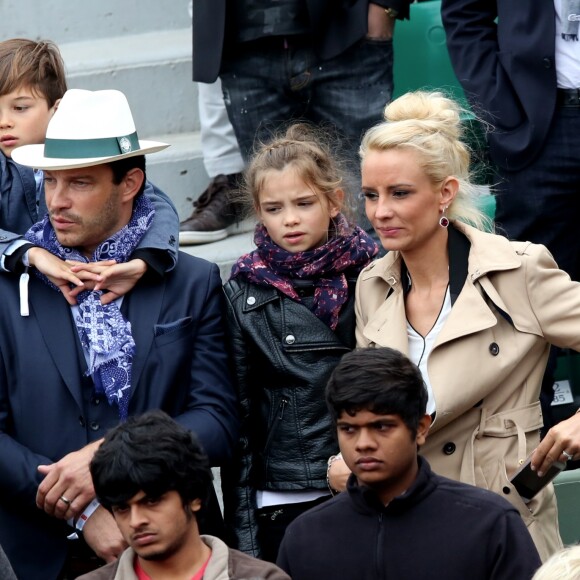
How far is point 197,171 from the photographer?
21.2ft

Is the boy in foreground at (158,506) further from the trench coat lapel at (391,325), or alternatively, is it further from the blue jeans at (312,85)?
the blue jeans at (312,85)

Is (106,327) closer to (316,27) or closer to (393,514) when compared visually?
(393,514)

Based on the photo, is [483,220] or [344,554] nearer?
[344,554]

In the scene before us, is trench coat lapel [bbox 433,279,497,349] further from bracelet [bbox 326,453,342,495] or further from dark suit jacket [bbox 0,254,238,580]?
dark suit jacket [bbox 0,254,238,580]

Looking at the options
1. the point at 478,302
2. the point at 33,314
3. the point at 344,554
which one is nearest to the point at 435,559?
the point at 344,554

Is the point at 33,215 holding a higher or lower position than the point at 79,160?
lower

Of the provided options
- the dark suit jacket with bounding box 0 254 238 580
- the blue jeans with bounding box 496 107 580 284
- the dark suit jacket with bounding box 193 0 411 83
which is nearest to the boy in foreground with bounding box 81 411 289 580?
the dark suit jacket with bounding box 0 254 238 580

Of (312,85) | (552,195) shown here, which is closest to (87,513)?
(552,195)

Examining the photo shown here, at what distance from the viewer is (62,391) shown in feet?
13.5

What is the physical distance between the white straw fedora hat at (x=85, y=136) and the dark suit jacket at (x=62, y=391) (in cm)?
37

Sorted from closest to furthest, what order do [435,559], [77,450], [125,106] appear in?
[435,559], [77,450], [125,106]

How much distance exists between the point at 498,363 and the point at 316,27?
2.18 metres

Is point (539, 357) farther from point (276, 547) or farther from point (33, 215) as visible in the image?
point (33, 215)

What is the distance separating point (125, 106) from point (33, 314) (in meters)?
0.71
